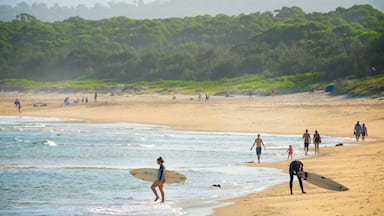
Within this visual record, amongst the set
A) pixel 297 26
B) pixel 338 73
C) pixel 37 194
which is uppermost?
pixel 297 26

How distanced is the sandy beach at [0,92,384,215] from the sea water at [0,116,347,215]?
4.75 ft

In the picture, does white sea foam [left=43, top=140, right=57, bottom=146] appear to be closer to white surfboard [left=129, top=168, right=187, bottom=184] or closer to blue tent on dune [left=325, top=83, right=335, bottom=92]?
white surfboard [left=129, top=168, right=187, bottom=184]

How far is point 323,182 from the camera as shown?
16547 millimetres

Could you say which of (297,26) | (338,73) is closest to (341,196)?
(338,73)

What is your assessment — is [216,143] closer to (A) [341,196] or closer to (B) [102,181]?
(B) [102,181]

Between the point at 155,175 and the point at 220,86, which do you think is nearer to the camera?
the point at 155,175

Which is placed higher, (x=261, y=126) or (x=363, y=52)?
(x=363, y=52)

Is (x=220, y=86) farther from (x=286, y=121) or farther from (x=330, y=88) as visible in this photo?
(x=286, y=121)

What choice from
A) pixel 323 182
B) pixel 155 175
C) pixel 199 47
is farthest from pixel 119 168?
pixel 199 47

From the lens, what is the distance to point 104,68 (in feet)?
310

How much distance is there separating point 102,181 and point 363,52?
154 ft

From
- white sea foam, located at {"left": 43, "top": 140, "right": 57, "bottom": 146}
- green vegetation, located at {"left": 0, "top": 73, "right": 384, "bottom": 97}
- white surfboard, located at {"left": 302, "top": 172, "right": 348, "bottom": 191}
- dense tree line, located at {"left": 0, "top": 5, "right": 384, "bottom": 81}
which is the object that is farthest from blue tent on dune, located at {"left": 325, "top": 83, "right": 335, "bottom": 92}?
white surfboard, located at {"left": 302, "top": 172, "right": 348, "bottom": 191}

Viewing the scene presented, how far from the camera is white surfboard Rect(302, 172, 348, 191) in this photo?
16.1m

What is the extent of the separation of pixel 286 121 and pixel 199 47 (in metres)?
55.2
